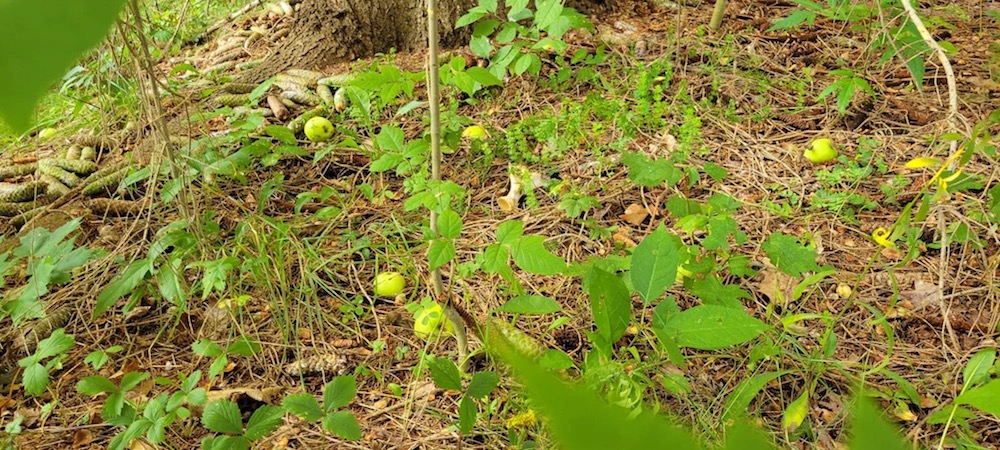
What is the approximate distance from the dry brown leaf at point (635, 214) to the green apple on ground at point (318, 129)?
1.24 meters

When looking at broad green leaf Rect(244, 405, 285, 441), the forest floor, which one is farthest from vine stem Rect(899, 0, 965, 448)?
broad green leaf Rect(244, 405, 285, 441)

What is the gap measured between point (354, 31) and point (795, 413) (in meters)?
2.48

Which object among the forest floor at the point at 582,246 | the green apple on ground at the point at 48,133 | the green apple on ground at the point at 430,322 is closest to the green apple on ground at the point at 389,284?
the forest floor at the point at 582,246

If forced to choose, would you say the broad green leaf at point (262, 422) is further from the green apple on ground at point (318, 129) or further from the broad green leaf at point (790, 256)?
the green apple on ground at point (318, 129)

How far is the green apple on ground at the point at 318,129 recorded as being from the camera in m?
2.47

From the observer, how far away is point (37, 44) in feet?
0.79

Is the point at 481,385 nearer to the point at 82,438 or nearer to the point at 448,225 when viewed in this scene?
the point at 448,225

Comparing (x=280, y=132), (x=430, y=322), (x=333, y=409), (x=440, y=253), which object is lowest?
(x=430, y=322)

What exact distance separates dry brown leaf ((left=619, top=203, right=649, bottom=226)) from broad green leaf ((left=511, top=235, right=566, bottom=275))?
36.3 inches

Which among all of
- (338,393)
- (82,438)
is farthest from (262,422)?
(82,438)

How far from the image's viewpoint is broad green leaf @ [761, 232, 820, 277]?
1543mm

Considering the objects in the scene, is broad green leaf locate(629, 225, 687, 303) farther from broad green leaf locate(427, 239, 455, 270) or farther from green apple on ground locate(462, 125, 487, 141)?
green apple on ground locate(462, 125, 487, 141)

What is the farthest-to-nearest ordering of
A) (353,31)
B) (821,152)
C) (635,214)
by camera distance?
(353,31), (821,152), (635,214)

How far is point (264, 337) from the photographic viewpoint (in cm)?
189
